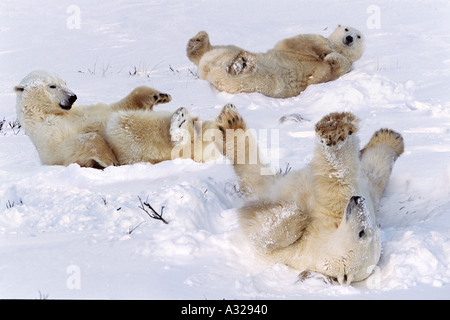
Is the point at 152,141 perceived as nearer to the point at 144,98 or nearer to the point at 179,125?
the point at 179,125

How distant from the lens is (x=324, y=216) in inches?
136

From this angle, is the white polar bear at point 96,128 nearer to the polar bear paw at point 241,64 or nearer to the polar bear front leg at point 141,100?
the polar bear front leg at point 141,100

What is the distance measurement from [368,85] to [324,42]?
168cm

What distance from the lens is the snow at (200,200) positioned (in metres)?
3.04

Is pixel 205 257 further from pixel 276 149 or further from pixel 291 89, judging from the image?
pixel 291 89

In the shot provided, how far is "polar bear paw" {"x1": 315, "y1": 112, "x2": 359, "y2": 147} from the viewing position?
320 centimetres

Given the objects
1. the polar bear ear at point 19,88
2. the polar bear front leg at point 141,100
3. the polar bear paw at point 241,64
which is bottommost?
the polar bear front leg at point 141,100

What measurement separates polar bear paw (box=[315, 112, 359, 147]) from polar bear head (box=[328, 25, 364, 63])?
6.29 meters

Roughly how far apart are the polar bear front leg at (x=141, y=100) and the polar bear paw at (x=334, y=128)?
3.06m

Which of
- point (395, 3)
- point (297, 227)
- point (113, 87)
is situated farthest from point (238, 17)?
point (297, 227)

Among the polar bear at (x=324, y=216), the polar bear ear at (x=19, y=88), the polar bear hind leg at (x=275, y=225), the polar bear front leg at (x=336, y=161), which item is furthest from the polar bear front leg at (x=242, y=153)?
the polar bear ear at (x=19, y=88)

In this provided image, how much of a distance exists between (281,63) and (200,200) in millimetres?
4995

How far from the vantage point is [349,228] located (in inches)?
125
